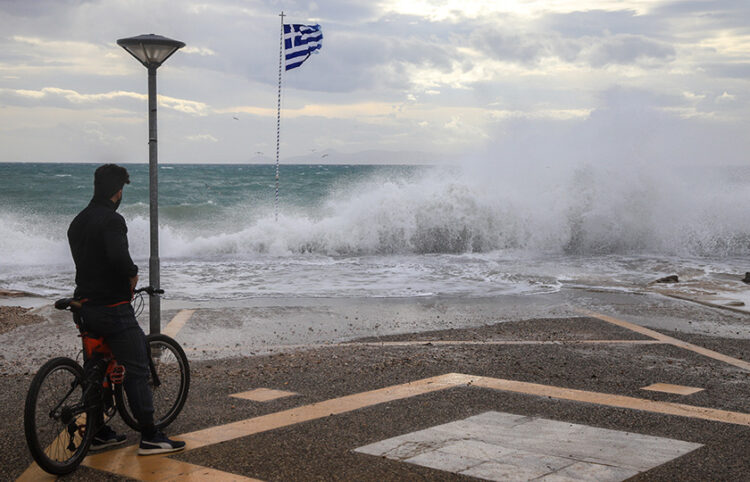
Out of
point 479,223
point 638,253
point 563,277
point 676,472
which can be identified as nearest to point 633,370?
point 676,472

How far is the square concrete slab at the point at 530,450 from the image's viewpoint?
4.23m

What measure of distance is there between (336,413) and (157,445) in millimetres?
1413

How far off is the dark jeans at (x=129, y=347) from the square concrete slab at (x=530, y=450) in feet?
4.64

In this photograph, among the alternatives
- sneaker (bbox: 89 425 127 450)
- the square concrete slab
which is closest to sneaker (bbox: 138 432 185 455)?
sneaker (bbox: 89 425 127 450)

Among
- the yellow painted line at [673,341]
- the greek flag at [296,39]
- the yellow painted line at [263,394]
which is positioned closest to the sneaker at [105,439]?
the yellow painted line at [263,394]

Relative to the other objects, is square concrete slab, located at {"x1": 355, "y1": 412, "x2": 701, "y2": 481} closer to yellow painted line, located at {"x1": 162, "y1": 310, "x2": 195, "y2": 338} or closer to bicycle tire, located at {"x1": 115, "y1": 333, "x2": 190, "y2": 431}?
bicycle tire, located at {"x1": 115, "y1": 333, "x2": 190, "y2": 431}

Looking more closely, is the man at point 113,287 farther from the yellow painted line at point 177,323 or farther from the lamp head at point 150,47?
the yellow painted line at point 177,323

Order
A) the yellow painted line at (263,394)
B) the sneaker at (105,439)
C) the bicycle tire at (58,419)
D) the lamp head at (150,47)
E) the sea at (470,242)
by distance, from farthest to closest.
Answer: the sea at (470,242)
the lamp head at (150,47)
the yellow painted line at (263,394)
the sneaker at (105,439)
the bicycle tire at (58,419)

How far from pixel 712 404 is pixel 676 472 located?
Result: 1862 millimetres

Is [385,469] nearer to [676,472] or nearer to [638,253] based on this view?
[676,472]

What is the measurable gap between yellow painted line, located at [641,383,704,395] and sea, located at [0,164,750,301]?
6584 millimetres

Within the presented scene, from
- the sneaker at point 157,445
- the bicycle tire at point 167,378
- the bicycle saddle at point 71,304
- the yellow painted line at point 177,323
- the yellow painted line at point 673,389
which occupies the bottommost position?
the yellow painted line at point 177,323

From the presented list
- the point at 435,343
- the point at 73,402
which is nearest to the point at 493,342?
the point at 435,343

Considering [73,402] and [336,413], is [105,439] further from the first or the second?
[336,413]
